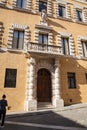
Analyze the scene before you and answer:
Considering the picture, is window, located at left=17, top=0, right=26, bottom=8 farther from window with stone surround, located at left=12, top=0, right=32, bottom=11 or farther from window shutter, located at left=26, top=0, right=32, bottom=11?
window shutter, located at left=26, top=0, right=32, bottom=11

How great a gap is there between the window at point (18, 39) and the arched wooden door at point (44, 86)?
359 cm

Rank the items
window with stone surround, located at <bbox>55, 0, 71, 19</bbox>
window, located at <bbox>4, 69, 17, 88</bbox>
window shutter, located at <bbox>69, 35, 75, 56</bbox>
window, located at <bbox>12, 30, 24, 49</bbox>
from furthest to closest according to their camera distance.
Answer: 1. window with stone surround, located at <bbox>55, 0, 71, 19</bbox>
2. window shutter, located at <bbox>69, 35, 75, 56</bbox>
3. window, located at <bbox>12, 30, 24, 49</bbox>
4. window, located at <bbox>4, 69, 17, 88</bbox>

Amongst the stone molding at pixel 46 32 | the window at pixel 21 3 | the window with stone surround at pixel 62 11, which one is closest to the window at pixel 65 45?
the stone molding at pixel 46 32

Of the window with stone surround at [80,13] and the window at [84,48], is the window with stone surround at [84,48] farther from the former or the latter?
the window with stone surround at [80,13]

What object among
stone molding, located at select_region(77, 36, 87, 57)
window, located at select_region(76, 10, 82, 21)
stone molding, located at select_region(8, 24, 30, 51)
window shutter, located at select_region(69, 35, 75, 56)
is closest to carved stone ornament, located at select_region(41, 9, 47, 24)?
stone molding, located at select_region(8, 24, 30, 51)

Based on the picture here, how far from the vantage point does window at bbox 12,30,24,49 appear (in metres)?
15.5

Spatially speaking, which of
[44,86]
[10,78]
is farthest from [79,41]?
[10,78]

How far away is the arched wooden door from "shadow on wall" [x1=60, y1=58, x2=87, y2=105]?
1536 mm

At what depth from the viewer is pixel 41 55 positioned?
1461cm

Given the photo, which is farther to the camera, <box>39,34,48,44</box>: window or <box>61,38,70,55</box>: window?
<box>61,38,70,55</box>: window

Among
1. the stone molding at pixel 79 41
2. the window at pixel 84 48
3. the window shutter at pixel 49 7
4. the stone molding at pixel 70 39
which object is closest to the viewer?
the stone molding at pixel 70 39

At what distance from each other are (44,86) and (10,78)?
3632 millimetres

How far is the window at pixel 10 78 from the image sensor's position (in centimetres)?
1390

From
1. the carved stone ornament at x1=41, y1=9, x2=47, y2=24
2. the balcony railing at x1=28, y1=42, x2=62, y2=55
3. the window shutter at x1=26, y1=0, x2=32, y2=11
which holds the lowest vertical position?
the balcony railing at x1=28, y1=42, x2=62, y2=55
